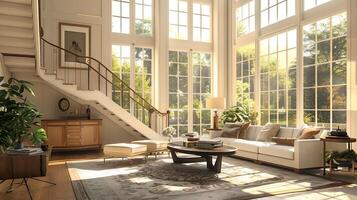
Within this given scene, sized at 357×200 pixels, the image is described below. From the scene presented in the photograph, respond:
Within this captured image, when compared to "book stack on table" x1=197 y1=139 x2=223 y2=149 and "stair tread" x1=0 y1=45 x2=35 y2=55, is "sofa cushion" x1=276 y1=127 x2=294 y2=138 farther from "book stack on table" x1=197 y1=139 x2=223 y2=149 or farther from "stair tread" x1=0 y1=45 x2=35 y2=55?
"stair tread" x1=0 y1=45 x2=35 y2=55

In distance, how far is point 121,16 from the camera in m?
9.40

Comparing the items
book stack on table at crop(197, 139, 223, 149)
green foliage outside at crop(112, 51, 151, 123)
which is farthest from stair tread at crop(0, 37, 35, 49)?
book stack on table at crop(197, 139, 223, 149)

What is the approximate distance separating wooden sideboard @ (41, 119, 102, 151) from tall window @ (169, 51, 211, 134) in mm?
2445

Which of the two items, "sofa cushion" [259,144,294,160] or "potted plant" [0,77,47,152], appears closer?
"potted plant" [0,77,47,152]

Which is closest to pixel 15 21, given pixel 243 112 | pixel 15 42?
pixel 15 42

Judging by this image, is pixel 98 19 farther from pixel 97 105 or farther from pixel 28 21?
pixel 28 21

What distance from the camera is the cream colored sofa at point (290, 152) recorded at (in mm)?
5625

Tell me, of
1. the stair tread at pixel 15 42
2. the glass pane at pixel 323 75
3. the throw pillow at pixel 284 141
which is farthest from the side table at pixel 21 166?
the glass pane at pixel 323 75

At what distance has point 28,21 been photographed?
5914 millimetres

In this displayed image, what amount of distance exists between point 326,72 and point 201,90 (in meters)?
4.18

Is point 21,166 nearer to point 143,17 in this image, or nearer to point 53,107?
point 53,107

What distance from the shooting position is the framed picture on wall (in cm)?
863

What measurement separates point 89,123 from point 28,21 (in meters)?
3.10

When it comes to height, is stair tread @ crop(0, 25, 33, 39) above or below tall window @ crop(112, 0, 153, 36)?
below
